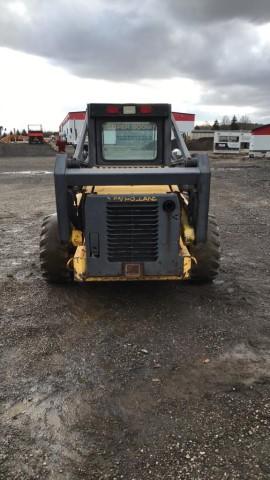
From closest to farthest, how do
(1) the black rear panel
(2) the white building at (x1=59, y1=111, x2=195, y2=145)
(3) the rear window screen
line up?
(1) the black rear panel, (3) the rear window screen, (2) the white building at (x1=59, y1=111, x2=195, y2=145)

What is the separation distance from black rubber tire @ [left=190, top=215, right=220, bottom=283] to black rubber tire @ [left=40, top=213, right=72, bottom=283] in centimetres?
146

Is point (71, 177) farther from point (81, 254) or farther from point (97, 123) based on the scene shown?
point (97, 123)

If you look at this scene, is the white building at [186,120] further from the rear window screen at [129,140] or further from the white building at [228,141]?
the rear window screen at [129,140]

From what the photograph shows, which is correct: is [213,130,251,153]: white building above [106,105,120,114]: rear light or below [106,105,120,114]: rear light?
below

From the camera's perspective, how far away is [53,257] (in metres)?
4.97

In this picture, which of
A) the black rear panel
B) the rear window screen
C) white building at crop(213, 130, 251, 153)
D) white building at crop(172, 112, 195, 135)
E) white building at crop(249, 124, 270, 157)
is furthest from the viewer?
white building at crop(172, 112, 195, 135)

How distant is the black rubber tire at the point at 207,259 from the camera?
490 cm

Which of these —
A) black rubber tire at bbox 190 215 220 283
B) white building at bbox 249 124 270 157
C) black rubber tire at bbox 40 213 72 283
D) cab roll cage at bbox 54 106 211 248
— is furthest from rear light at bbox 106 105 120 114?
white building at bbox 249 124 270 157

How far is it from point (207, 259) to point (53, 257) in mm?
1761

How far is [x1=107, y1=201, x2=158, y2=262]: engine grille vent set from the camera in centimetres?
421

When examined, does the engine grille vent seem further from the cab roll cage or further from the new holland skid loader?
the cab roll cage

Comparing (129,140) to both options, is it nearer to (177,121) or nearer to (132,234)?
(132,234)

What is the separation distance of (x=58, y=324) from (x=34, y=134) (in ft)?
141

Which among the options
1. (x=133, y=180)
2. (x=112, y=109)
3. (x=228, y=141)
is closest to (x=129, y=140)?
(x=112, y=109)
